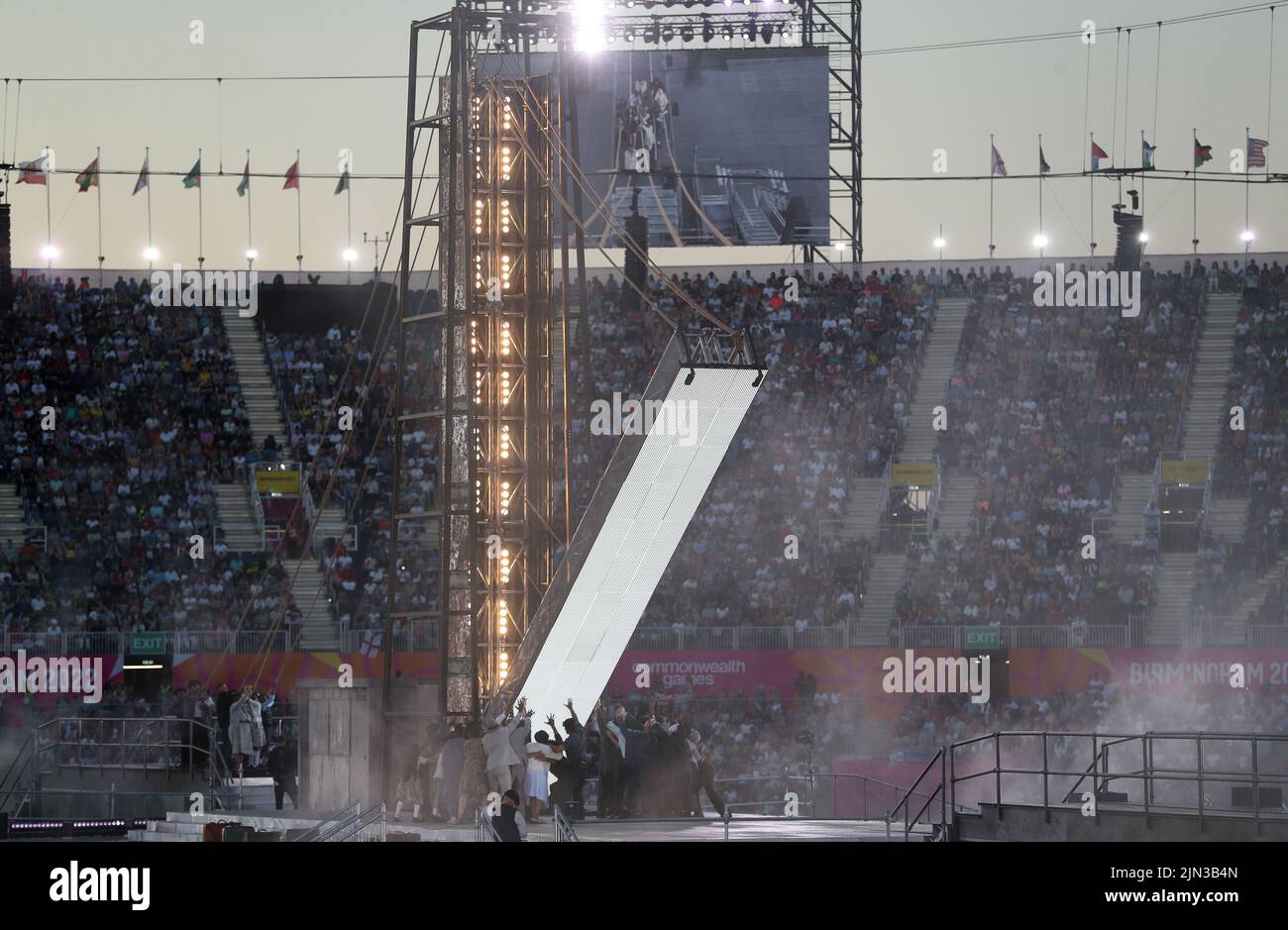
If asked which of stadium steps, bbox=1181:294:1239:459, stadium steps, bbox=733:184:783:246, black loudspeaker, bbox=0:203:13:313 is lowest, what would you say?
stadium steps, bbox=1181:294:1239:459

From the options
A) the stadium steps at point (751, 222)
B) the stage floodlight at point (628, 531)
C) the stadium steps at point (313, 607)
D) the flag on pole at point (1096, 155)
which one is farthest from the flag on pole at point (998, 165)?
the stage floodlight at point (628, 531)

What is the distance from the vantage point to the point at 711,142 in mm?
45625

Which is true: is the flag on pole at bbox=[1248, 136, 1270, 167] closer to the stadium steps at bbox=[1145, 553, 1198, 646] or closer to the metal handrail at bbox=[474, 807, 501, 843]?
the stadium steps at bbox=[1145, 553, 1198, 646]

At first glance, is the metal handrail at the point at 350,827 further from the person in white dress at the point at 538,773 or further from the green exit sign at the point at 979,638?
the green exit sign at the point at 979,638

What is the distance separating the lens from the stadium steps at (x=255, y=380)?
4116cm

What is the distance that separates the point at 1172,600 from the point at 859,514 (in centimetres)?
607

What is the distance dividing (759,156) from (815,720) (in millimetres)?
16825

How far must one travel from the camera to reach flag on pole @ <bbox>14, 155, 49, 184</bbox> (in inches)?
1634

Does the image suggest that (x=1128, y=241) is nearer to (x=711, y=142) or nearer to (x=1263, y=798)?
(x=711, y=142)

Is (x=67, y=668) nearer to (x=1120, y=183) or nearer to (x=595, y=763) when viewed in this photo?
(x=595, y=763)

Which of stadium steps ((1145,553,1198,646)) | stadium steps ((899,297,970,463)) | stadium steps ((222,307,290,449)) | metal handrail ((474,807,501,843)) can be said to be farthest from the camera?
stadium steps ((222,307,290,449))

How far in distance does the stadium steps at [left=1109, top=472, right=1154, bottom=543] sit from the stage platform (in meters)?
15.1

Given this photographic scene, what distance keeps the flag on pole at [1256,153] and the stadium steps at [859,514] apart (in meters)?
11.7

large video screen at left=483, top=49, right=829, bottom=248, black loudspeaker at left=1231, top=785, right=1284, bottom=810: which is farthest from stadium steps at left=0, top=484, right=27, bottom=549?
black loudspeaker at left=1231, top=785, right=1284, bottom=810
